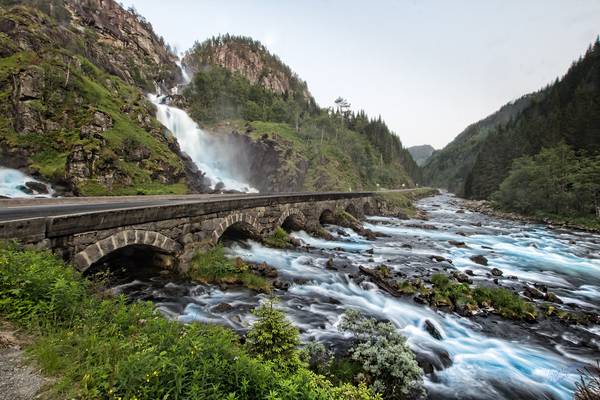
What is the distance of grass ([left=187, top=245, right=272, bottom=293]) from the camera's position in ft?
43.7

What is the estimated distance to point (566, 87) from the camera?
94.2 m

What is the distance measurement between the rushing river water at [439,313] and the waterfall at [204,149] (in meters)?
40.1

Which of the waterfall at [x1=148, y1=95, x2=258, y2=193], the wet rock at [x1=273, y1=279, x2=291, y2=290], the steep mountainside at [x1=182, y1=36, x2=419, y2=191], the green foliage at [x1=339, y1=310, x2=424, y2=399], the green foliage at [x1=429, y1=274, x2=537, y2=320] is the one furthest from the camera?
the steep mountainside at [x1=182, y1=36, x2=419, y2=191]

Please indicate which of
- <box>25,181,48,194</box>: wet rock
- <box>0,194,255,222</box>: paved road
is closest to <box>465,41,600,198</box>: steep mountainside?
<box>0,194,255,222</box>: paved road

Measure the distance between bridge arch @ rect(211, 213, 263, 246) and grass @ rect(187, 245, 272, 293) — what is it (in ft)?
3.65

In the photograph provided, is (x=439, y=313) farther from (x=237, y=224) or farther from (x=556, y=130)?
(x=556, y=130)

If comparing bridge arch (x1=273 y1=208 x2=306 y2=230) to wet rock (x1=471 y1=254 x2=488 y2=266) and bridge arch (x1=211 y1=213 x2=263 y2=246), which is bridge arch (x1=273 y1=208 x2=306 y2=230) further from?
wet rock (x1=471 y1=254 x2=488 y2=266)

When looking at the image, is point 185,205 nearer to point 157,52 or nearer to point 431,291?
point 431,291

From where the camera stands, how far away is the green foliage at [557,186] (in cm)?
4381

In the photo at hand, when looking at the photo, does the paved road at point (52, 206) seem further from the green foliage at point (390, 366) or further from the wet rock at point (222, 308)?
the green foliage at point (390, 366)

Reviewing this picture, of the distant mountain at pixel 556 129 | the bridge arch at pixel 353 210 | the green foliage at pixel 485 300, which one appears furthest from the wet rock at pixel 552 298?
the distant mountain at pixel 556 129

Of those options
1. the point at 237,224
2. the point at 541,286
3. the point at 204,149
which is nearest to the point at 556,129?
the point at 541,286

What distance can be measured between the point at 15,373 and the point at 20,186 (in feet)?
99.9

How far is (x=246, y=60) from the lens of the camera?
500 feet
